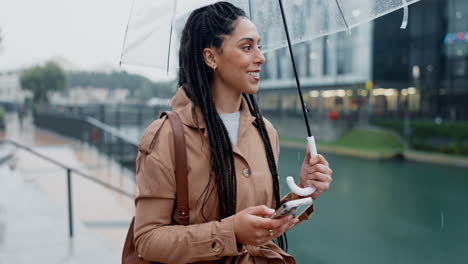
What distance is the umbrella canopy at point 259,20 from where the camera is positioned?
159cm

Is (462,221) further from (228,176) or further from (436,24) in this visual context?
(436,24)

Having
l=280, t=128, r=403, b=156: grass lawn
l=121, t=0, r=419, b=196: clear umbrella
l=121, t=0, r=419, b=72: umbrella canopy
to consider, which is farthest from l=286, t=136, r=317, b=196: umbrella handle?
l=280, t=128, r=403, b=156: grass lawn

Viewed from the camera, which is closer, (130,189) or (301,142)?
(130,189)

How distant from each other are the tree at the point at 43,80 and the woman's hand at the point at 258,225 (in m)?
37.1

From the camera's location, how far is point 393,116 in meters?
30.2

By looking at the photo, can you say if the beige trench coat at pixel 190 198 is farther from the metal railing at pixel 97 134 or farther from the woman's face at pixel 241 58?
the metal railing at pixel 97 134

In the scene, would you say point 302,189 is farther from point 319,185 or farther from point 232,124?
point 232,124

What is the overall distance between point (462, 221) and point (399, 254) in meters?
3.39

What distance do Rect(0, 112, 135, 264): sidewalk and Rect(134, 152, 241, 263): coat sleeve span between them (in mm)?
2935

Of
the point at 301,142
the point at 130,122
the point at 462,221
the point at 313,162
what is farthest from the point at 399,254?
the point at 301,142

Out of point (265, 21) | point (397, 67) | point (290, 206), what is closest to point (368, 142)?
point (397, 67)

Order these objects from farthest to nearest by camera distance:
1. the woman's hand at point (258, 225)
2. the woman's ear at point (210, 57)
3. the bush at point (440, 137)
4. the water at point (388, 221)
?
1. the bush at point (440, 137)
2. the water at point (388, 221)
3. the woman's ear at point (210, 57)
4. the woman's hand at point (258, 225)

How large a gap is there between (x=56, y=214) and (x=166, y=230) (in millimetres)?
5005

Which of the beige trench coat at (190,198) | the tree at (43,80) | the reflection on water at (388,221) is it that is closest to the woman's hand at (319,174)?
the beige trench coat at (190,198)
